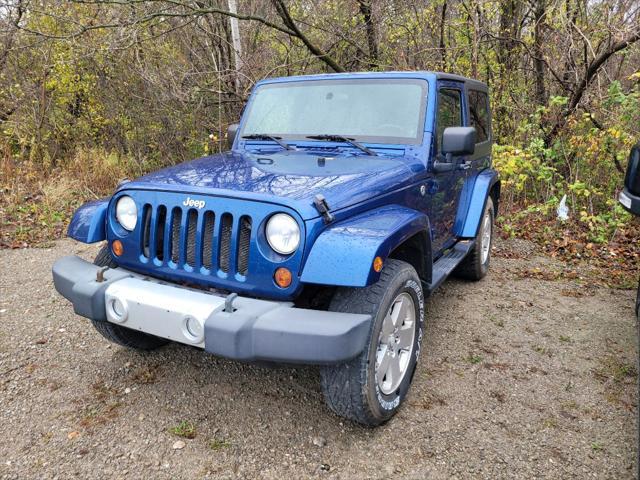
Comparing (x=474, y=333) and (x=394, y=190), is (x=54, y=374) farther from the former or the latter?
(x=474, y=333)

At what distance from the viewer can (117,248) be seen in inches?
106

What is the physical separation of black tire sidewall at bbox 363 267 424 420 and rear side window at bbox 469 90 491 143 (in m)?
2.13

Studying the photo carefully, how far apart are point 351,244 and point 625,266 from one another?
4222 mm

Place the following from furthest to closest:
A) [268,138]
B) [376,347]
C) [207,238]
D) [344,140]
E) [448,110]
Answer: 1. [448,110]
2. [268,138]
3. [344,140]
4. [207,238]
5. [376,347]

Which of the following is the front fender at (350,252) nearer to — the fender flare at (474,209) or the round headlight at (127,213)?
the round headlight at (127,213)

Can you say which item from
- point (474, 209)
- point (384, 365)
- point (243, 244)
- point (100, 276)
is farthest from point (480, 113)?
point (100, 276)

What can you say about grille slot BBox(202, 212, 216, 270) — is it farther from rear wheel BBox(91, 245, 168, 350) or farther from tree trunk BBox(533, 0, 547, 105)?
tree trunk BBox(533, 0, 547, 105)

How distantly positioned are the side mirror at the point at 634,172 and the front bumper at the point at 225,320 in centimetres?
168

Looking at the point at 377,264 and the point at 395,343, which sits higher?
the point at 377,264

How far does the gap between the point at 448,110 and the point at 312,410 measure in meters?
2.34

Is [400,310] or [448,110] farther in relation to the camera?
[448,110]

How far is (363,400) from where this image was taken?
89.6 inches

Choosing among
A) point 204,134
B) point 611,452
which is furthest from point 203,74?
point 611,452

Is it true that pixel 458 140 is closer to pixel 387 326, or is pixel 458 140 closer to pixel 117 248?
pixel 387 326
